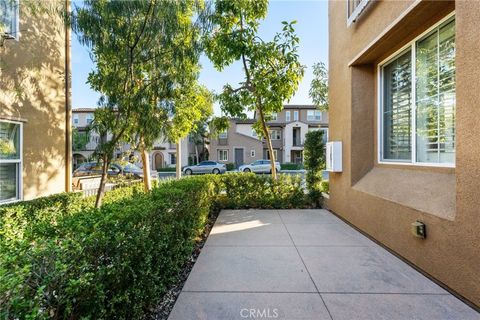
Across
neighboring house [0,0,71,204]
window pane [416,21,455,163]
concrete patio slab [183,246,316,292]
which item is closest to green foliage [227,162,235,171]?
neighboring house [0,0,71,204]

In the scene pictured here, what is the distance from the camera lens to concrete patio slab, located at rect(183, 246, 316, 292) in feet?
9.61

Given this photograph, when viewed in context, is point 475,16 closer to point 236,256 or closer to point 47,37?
point 236,256

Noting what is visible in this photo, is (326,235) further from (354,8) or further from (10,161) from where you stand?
(10,161)

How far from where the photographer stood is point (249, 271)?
3303mm

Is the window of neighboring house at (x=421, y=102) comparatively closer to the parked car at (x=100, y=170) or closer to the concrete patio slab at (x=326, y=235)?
the concrete patio slab at (x=326, y=235)

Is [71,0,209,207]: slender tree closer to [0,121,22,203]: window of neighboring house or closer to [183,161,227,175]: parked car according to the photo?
[0,121,22,203]: window of neighboring house

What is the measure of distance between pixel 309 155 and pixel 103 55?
609cm

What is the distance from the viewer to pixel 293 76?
7051 mm

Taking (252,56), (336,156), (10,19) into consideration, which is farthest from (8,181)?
(336,156)

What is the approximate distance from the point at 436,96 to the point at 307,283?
330cm

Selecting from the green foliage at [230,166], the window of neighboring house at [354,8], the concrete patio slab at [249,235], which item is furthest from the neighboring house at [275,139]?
the concrete patio slab at [249,235]

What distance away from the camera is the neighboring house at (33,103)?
4840 millimetres

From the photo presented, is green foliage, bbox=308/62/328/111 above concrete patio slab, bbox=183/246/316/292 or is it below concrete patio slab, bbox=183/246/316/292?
above

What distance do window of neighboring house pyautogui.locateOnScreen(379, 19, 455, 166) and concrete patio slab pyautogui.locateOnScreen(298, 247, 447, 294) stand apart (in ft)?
5.35
